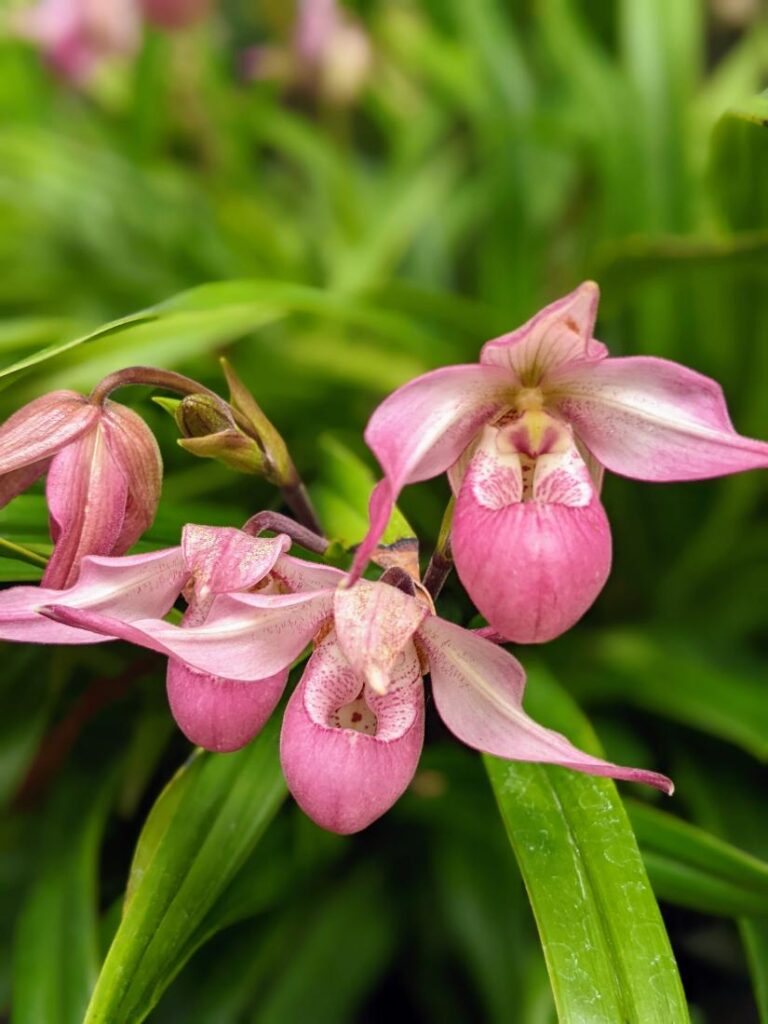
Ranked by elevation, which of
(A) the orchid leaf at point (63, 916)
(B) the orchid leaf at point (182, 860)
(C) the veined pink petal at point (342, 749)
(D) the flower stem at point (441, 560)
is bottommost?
(A) the orchid leaf at point (63, 916)

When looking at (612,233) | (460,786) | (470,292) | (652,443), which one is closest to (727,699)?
(460,786)

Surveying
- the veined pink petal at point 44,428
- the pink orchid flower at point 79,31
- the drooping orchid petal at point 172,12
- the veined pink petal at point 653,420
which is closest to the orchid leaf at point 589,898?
the veined pink petal at point 653,420

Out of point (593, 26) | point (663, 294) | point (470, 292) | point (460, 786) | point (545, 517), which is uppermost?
point (593, 26)

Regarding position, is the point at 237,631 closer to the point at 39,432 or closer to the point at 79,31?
the point at 39,432

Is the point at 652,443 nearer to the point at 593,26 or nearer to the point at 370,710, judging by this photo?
the point at 370,710

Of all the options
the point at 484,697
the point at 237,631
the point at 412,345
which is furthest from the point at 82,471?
the point at 412,345

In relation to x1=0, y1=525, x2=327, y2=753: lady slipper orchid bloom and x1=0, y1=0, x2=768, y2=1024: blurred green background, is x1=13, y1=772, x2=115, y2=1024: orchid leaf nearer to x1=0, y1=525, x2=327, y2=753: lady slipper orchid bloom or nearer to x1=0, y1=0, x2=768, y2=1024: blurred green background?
x1=0, y1=0, x2=768, y2=1024: blurred green background

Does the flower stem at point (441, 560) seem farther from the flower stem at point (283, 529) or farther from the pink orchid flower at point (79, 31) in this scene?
the pink orchid flower at point (79, 31)

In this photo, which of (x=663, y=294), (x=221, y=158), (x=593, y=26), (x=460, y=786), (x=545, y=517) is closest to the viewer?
(x=545, y=517)
